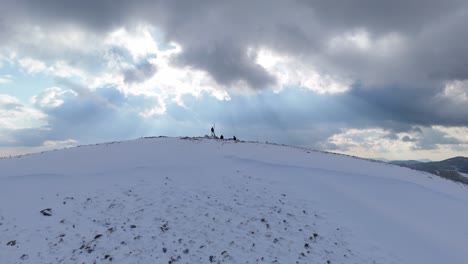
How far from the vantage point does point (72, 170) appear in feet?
80.0

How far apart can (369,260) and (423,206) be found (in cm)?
989

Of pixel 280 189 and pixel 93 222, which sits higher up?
pixel 280 189

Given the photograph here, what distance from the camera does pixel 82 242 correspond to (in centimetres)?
1465

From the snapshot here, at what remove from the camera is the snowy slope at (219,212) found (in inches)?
564

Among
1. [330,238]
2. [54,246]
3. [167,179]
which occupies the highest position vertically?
[167,179]

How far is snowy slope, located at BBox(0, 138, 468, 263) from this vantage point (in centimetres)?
1432

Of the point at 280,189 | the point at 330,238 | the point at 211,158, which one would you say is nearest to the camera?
the point at 330,238

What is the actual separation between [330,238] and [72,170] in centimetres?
1912

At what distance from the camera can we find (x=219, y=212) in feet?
56.3

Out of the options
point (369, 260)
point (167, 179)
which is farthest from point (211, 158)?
point (369, 260)

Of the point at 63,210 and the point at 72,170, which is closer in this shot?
the point at 63,210

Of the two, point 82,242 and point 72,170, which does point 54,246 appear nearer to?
point 82,242

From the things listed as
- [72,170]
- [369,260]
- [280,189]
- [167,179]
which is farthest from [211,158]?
[369,260]

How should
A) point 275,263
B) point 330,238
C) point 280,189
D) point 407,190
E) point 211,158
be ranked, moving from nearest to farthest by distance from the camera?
1. point 275,263
2. point 330,238
3. point 280,189
4. point 407,190
5. point 211,158
